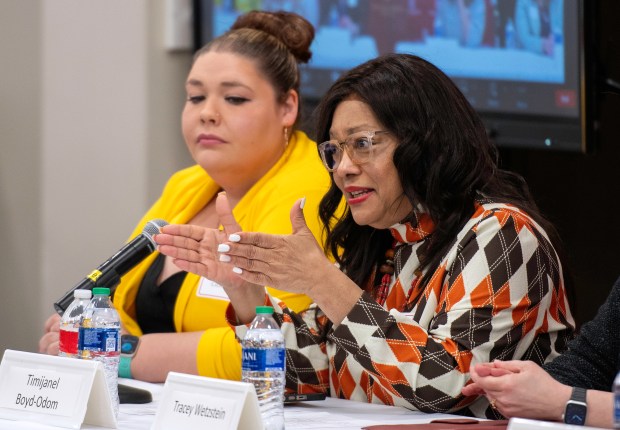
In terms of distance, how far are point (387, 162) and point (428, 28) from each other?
141 centimetres

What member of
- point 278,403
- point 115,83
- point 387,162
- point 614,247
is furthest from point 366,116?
point 115,83

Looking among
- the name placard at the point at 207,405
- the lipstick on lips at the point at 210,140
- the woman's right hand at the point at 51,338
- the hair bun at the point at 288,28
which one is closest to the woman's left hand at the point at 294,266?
the name placard at the point at 207,405

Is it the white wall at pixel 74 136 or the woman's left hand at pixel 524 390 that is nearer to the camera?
the woman's left hand at pixel 524 390

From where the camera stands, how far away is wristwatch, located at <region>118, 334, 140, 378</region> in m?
2.75

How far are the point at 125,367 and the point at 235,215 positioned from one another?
560 mm

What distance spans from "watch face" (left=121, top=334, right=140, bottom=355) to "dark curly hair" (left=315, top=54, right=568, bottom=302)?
0.86m

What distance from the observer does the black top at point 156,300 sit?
302 cm

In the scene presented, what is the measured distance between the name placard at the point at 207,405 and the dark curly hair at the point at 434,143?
0.72 m

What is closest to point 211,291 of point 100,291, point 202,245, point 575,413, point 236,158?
point 236,158

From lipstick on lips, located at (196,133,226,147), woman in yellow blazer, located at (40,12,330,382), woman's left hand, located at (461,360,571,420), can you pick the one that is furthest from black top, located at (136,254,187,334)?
woman's left hand, located at (461,360,571,420)

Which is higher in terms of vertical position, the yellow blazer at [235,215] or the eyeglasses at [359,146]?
the eyeglasses at [359,146]

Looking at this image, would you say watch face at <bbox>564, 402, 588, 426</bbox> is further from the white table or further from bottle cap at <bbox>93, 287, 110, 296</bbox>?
bottle cap at <bbox>93, 287, 110, 296</bbox>

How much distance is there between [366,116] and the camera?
2377 millimetres

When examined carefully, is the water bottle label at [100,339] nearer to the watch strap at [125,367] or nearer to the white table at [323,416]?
the white table at [323,416]
